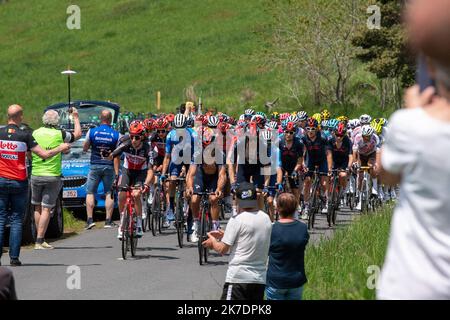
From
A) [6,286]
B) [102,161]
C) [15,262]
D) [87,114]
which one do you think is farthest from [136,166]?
[87,114]

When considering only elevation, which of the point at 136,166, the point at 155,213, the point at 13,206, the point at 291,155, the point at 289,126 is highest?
the point at 289,126

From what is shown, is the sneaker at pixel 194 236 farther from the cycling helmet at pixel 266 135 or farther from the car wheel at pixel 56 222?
the car wheel at pixel 56 222

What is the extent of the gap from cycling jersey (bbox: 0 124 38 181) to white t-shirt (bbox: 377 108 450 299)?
11144 mm

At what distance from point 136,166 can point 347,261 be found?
5.35m

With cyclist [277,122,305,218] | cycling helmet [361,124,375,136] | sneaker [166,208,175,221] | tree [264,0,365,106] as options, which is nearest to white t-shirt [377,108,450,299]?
cyclist [277,122,305,218]

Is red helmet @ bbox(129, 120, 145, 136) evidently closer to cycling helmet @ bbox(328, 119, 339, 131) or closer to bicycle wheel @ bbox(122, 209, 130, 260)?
bicycle wheel @ bbox(122, 209, 130, 260)

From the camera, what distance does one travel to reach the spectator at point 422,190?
351 cm

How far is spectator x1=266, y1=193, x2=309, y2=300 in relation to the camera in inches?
358

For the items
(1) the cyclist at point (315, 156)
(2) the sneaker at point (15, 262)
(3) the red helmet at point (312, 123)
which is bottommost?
(2) the sneaker at point (15, 262)

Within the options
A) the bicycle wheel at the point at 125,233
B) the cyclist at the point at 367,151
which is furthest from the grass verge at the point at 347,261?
the cyclist at the point at 367,151

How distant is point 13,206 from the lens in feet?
47.4

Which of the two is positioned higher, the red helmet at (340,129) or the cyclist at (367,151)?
the red helmet at (340,129)

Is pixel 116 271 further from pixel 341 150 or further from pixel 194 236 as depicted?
pixel 341 150

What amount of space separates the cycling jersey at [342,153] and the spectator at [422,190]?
60.7ft
